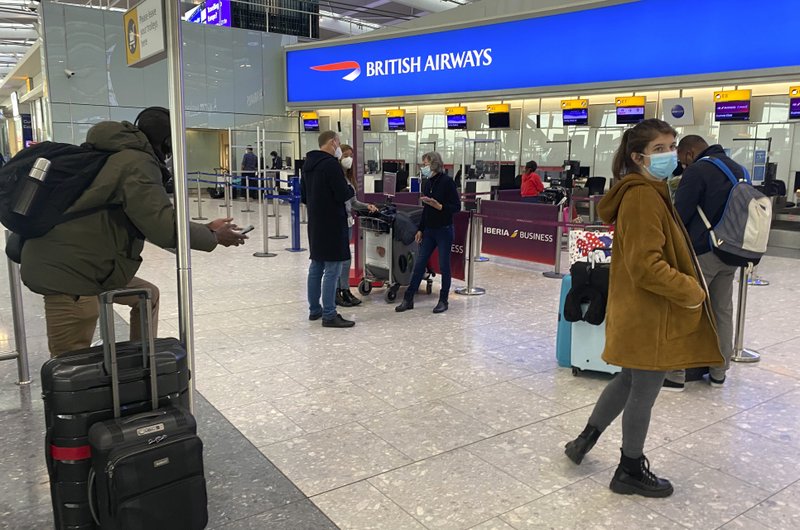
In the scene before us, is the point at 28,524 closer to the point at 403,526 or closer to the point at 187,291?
the point at 187,291

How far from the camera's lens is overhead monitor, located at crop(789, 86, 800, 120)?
11.1 metres

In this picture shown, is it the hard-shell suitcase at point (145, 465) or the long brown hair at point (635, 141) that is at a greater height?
the long brown hair at point (635, 141)

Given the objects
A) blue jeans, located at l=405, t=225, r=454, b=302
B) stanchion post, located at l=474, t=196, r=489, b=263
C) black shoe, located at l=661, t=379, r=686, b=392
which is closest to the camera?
black shoe, located at l=661, t=379, r=686, b=392

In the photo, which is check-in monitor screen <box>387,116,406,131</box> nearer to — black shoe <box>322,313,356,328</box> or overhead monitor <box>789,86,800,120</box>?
overhead monitor <box>789,86,800,120</box>

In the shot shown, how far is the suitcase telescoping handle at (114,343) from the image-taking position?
2082mm

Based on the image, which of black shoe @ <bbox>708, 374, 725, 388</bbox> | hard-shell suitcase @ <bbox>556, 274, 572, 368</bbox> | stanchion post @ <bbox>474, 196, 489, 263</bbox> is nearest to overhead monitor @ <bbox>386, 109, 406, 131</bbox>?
stanchion post @ <bbox>474, 196, 489, 263</bbox>

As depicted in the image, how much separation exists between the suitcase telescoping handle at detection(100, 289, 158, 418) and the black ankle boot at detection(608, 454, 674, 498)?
2.01 metres

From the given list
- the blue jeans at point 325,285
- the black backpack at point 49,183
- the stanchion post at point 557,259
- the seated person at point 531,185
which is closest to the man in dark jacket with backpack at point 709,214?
the blue jeans at point 325,285

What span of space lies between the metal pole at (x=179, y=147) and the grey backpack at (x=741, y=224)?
3.13 metres

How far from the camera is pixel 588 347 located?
4.34m

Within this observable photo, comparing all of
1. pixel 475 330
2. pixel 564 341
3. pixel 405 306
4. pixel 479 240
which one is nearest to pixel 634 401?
pixel 564 341

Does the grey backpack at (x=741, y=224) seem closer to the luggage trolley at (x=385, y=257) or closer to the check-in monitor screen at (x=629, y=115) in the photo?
the luggage trolley at (x=385, y=257)

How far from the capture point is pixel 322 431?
3480 mm

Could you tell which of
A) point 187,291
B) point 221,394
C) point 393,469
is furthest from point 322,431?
point 187,291
